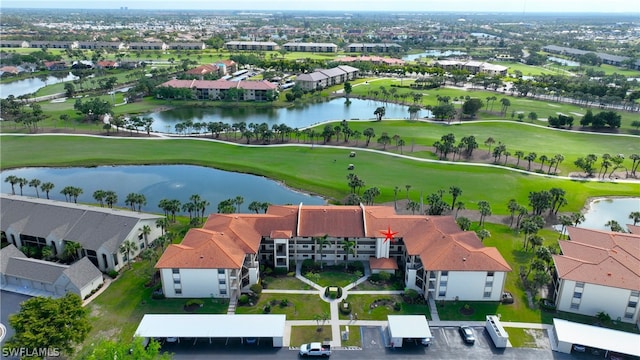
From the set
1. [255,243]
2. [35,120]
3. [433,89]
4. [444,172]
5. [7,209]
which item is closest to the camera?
[255,243]

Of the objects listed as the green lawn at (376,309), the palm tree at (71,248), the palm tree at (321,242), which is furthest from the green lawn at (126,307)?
the green lawn at (376,309)

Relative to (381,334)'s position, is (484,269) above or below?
above

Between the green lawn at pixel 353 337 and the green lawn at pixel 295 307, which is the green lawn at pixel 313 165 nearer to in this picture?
the green lawn at pixel 295 307

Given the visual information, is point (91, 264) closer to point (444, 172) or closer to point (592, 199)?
point (444, 172)

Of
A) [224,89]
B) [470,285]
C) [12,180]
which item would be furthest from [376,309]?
[224,89]

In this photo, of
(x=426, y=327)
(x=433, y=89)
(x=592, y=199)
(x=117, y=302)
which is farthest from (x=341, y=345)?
(x=433, y=89)

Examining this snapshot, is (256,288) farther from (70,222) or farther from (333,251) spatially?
(70,222)
